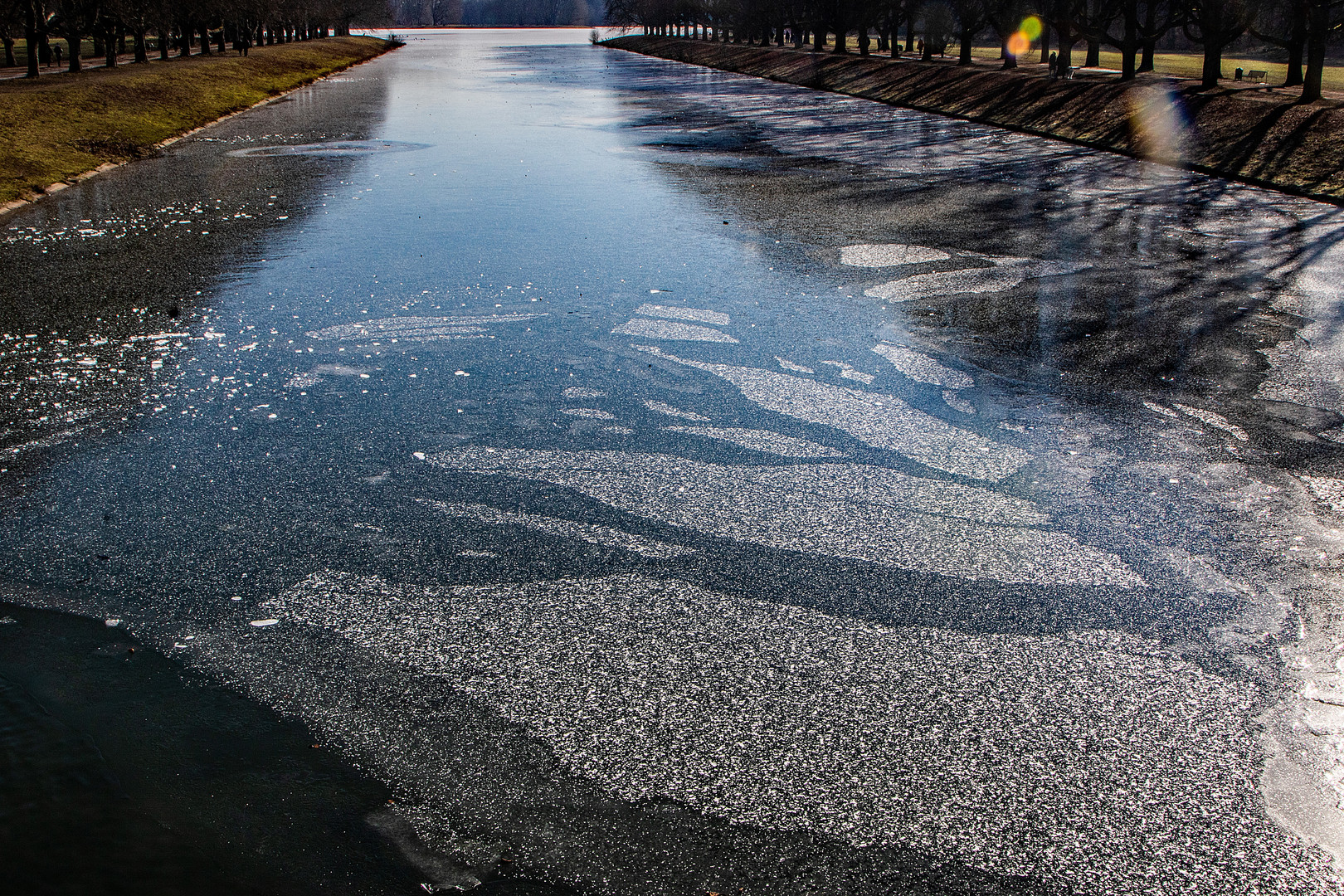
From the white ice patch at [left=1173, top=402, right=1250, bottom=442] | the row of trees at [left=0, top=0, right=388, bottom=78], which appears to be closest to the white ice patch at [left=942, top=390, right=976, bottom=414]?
the white ice patch at [left=1173, top=402, right=1250, bottom=442]

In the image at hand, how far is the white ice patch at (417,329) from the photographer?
7.95m

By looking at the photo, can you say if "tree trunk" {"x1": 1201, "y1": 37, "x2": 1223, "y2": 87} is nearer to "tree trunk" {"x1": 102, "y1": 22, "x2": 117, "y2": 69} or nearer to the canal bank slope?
the canal bank slope

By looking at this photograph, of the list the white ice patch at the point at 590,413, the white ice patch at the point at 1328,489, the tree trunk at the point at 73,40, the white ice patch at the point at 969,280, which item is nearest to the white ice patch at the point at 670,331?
the white ice patch at the point at 590,413

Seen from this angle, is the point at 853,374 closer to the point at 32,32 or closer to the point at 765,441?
the point at 765,441

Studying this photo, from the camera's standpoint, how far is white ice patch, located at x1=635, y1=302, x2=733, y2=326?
329 inches

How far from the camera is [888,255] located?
10820 mm

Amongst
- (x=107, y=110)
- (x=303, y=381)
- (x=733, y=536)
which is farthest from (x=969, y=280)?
(x=107, y=110)

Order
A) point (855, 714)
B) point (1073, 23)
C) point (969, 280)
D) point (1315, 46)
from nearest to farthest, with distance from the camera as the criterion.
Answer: point (855, 714) < point (969, 280) < point (1315, 46) < point (1073, 23)

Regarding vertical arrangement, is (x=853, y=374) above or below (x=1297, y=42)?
below

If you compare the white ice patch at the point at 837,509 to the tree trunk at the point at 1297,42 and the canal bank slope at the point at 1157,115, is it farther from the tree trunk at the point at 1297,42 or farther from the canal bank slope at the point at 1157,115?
the tree trunk at the point at 1297,42

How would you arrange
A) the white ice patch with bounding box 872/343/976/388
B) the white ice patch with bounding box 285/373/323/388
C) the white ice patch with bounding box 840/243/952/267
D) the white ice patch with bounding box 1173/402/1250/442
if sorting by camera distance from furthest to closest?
1. the white ice patch with bounding box 840/243/952/267
2. the white ice patch with bounding box 872/343/976/388
3. the white ice patch with bounding box 285/373/323/388
4. the white ice patch with bounding box 1173/402/1250/442

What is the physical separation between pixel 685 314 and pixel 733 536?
13.2ft

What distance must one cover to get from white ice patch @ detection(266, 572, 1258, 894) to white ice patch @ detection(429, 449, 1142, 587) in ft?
1.86

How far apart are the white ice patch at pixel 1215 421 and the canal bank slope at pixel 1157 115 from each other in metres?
10.4
